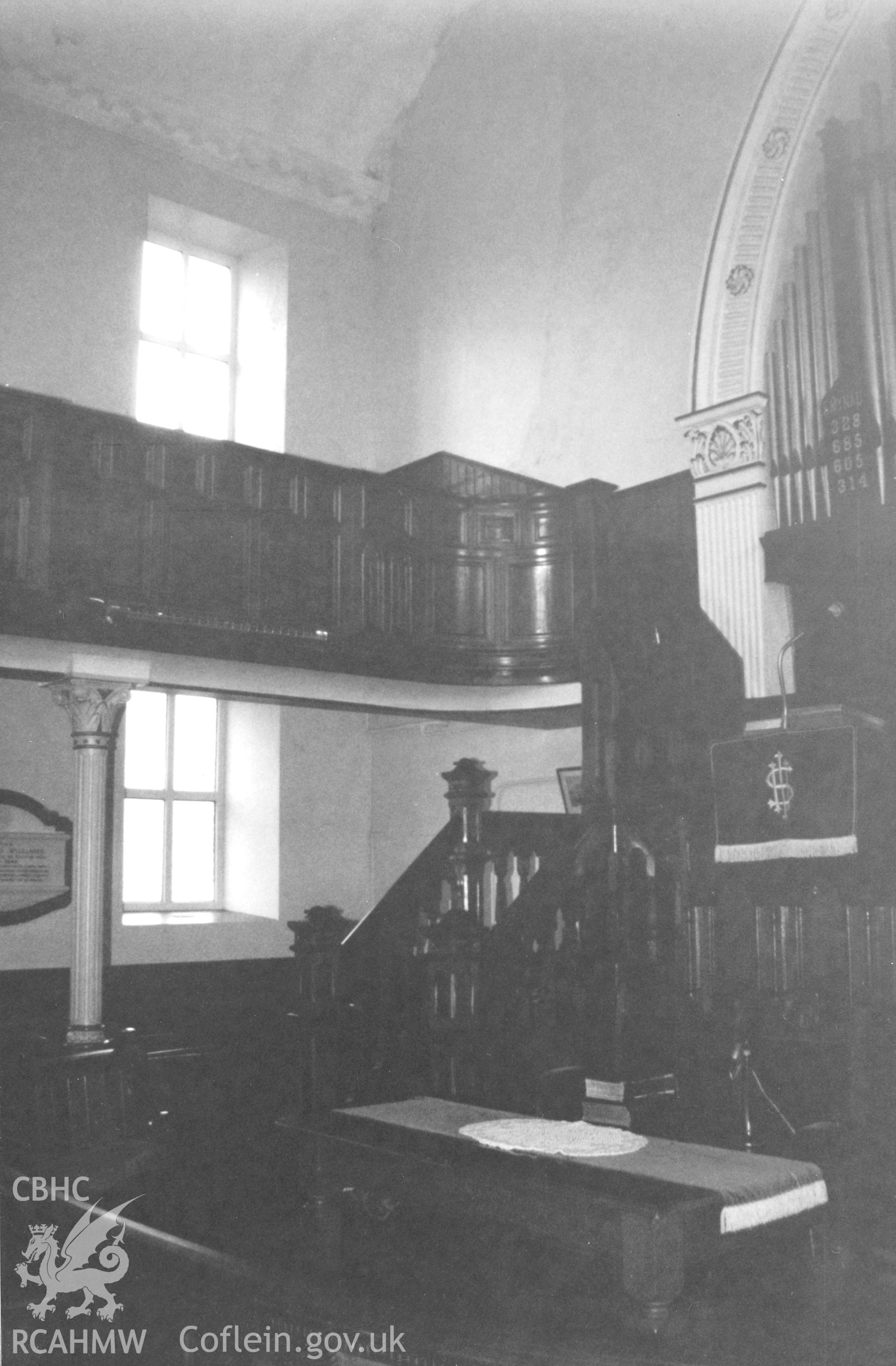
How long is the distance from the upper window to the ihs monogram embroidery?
653 centimetres

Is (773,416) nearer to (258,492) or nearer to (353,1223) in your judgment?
(258,492)

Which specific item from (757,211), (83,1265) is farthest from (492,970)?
(757,211)

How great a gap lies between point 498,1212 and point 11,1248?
269cm

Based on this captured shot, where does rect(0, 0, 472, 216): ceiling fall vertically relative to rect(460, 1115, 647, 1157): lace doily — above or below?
above

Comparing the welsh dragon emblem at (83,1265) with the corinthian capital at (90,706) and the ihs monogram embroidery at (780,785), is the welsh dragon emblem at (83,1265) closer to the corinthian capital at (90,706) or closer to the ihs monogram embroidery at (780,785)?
the ihs monogram embroidery at (780,785)

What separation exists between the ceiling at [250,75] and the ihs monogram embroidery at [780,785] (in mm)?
7049

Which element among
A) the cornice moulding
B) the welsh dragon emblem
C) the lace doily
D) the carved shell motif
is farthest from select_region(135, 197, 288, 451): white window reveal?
the welsh dragon emblem

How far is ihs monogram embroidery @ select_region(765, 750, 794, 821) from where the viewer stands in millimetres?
5867

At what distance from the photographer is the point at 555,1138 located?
381 centimetres

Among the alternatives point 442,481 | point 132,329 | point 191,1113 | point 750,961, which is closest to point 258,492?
point 442,481

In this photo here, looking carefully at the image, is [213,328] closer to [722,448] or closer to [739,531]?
[722,448]

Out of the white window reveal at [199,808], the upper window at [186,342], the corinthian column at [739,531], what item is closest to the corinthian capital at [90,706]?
the white window reveal at [199,808]

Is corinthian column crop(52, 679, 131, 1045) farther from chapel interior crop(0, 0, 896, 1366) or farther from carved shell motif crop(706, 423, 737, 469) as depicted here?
carved shell motif crop(706, 423, 737, 469)

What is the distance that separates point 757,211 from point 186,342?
200 inches
